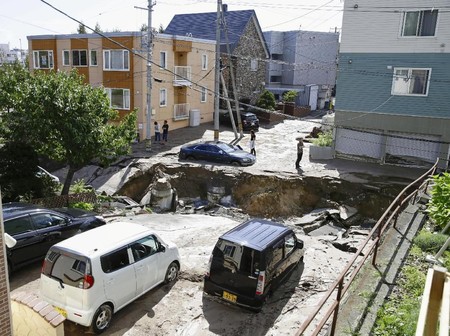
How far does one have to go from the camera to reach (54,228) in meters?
11.3

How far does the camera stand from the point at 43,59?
34.4 m

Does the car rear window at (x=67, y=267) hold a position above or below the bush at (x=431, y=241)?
below

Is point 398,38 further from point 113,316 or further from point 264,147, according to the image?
point 113,316

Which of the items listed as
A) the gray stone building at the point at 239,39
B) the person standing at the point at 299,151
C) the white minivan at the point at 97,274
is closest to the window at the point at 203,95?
the gray stone building at the point at 239,39

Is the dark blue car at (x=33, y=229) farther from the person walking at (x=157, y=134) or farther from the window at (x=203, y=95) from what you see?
the window at (x=203, y=95)

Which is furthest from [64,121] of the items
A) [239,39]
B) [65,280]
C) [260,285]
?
[239,39]

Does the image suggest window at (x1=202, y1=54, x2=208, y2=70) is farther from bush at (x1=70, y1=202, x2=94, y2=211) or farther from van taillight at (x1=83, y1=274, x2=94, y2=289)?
van taillight at (x1=83, y1=274, x2=94, y2=289)

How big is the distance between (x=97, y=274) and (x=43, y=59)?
3173 cm

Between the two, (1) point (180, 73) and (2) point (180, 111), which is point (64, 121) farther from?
(2) point (180, 111)

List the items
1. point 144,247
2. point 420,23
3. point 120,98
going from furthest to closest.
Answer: point 120,98 → point 420,23 → point 144,247

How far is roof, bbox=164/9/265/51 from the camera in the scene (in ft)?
136

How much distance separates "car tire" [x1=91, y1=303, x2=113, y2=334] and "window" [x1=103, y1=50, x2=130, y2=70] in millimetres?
23746

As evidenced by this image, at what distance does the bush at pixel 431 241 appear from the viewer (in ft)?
27.3

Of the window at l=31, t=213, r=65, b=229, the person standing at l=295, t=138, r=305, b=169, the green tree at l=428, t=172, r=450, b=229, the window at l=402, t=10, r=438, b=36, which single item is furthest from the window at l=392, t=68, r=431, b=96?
→ the window at l=31, t=213, r=65, b=229
